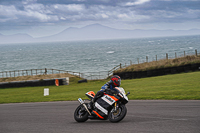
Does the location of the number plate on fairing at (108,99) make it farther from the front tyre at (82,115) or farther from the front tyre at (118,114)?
the front tyre at (82,115)

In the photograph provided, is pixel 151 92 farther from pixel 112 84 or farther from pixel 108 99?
pixel 108 99

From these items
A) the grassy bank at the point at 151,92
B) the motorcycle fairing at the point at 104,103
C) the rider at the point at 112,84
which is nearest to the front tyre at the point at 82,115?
the motorcycle fairing at the point at 104,103

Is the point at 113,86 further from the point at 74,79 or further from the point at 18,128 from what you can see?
the point at 74,79

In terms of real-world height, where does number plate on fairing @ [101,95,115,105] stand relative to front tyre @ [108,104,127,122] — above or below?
above

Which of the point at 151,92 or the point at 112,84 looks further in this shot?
the point at 151,92

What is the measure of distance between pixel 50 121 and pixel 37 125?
0.73m

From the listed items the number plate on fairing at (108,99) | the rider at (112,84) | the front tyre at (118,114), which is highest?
the rider at (112,84)

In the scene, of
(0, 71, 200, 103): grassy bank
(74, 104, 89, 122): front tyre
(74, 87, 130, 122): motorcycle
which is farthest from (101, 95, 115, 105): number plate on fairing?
(0, 71, 200, 103): grassy bank

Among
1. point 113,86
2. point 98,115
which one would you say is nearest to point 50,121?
point 98,115

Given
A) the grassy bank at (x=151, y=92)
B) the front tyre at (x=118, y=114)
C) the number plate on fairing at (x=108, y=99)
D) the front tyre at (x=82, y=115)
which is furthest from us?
the grassy bank at (x=151, y=92)

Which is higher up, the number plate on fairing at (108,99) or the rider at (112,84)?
the rider at (112,84)

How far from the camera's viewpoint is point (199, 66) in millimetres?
33281


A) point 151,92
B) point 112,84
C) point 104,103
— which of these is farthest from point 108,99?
point 151,92

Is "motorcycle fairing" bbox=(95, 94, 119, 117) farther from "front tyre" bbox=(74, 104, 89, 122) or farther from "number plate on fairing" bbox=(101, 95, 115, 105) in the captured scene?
"front tyre" bbox=(74, 104, 89, 122)
